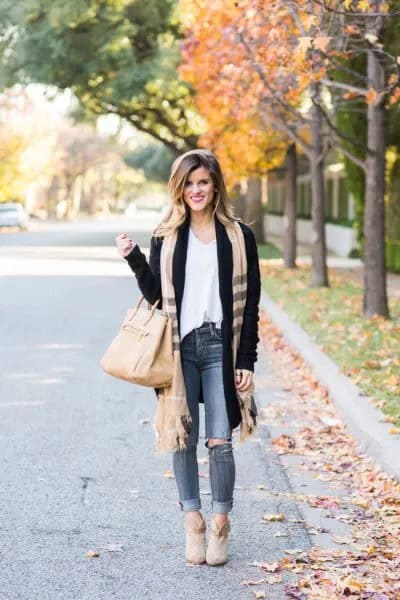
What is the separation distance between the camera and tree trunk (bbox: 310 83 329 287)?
19.5 metres

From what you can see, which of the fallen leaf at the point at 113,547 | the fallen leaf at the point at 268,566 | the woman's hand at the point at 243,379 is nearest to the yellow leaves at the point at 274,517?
the fallen leaf at the point at 268,566

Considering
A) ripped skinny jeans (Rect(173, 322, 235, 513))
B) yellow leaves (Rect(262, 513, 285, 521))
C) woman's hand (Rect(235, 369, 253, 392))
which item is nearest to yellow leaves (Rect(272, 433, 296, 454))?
yellow leaves (Rect(262, 513, 285, 521))

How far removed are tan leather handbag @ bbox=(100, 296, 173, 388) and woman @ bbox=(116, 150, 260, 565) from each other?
2.3 inches

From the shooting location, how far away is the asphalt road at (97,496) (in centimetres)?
461

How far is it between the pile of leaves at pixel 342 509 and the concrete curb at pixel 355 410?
68 millimetres

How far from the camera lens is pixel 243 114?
1811cm

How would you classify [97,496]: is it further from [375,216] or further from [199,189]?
[375,216]

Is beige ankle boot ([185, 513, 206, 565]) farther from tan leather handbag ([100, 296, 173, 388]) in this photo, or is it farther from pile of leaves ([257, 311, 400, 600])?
tan leather handbag ([100, 296, 173, 388])

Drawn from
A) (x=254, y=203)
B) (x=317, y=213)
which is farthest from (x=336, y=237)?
(x=317, y=213)

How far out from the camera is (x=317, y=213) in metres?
19.8

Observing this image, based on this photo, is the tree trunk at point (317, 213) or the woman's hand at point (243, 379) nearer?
the woman's hand at point (243, 379)

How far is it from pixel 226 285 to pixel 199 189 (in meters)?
0.42

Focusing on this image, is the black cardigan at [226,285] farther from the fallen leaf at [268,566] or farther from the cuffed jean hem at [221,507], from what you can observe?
the fallen leaf at [268,566]

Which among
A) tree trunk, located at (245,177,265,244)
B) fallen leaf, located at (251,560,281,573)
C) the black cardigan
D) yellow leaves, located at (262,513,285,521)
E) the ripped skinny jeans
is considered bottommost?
tree trunk, located at (245,177,265,244)
